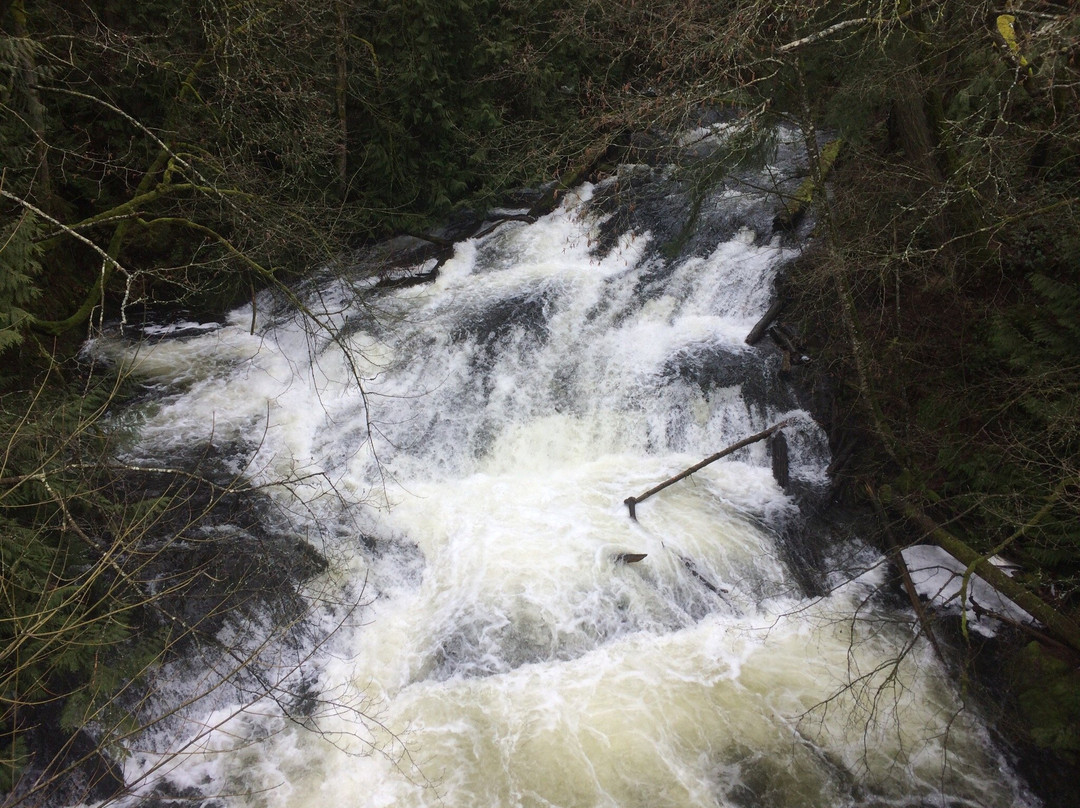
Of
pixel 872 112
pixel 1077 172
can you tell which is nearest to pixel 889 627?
pixel 1077 172

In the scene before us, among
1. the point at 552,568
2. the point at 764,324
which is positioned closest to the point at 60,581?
the point at 552,568

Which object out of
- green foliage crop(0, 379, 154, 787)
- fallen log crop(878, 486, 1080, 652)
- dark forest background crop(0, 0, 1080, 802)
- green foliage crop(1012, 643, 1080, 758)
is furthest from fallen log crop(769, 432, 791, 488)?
green foliage crop(0, 379, 154, 787)

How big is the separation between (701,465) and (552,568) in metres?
2.24

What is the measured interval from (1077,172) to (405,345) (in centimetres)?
819

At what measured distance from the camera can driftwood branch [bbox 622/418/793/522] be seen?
24.4 ft

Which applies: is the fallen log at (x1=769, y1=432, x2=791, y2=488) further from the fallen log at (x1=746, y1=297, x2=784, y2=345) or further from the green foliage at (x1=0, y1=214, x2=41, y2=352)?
the green foliage at (x1=0, y1=214, x2=41, y2=352)

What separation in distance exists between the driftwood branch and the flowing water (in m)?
0.12

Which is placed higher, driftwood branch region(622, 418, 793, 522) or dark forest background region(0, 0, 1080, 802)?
dark forest background region(0, 0, 1080, 802)

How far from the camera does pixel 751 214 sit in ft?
34.4

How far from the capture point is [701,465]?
24.9ft

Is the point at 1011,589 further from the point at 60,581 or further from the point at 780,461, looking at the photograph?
the point at 60,581

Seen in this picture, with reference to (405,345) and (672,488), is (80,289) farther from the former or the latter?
(672,488)

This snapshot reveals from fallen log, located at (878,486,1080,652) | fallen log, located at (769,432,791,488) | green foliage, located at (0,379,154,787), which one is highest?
green foliage, located at (0,379,154,787)

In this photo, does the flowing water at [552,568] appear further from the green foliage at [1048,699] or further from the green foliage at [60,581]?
the green foliage at [60,581]
